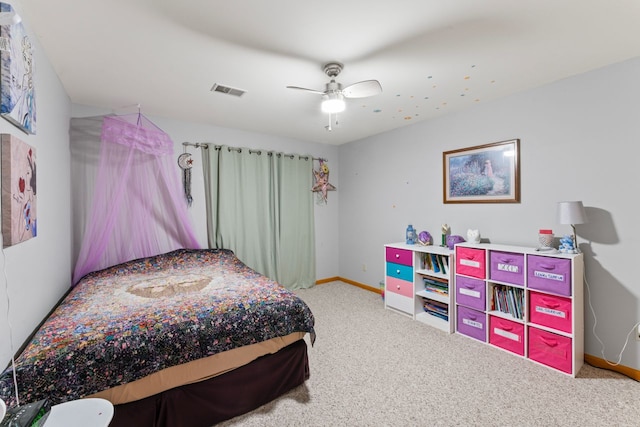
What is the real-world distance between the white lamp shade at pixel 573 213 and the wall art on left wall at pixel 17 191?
362 cm

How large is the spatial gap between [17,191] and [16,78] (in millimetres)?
539

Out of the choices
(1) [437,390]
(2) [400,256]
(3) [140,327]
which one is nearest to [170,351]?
(3) [140,327]

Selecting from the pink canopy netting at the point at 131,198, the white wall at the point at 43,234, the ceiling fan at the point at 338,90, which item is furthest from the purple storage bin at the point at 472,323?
the white wall at the point at 43,234

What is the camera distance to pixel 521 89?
287 centimetres

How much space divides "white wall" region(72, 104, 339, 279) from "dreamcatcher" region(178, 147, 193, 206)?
6 cm

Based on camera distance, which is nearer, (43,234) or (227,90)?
(43,234)

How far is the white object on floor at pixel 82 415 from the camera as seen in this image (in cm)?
103

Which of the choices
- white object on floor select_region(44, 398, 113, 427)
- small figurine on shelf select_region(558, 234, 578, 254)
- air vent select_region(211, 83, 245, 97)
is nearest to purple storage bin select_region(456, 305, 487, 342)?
small figurine on shelf select_region(558, 234, 578, 254)

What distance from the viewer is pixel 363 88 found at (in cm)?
223

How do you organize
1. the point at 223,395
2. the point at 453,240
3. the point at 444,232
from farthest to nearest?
the point at 444,232 → the point at 453,240 → the point at 223,395

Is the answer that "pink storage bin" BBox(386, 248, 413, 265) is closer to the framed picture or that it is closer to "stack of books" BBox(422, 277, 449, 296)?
"stack of books" BBox(422, 277, 449, 296)

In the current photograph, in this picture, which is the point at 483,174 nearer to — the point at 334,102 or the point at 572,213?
the point at 572,213

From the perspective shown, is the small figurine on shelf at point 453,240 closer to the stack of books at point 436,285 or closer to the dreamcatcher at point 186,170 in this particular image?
the stack of books at point 436,285

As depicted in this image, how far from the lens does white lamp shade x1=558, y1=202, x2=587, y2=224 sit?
2385 millimetres
